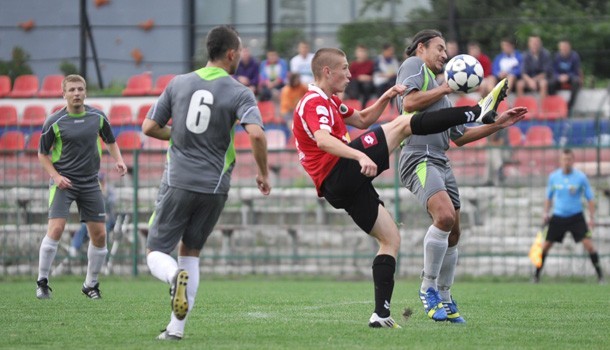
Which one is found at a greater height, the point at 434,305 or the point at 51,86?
the point at 51,86

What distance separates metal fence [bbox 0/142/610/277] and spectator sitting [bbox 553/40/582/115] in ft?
12.5

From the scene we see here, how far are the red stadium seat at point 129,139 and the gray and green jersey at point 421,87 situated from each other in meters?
11.2

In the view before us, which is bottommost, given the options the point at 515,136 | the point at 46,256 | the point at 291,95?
the point at 46,256

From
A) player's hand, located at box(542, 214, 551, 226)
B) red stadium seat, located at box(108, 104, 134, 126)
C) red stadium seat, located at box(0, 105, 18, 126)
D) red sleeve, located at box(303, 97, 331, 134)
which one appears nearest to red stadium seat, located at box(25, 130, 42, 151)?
red stadium seat, located at box(0, 105, 18, 126)

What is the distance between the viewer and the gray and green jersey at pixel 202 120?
7.33 m

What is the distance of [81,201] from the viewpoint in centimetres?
1170

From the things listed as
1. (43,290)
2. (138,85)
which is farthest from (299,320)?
(138,85)

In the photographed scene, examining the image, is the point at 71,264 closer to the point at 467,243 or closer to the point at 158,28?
the point at 467,243

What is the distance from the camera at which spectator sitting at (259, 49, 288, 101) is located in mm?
21906

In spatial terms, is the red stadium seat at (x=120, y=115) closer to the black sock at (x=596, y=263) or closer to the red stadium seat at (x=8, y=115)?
the red stadium seat at (x=8, y=115)

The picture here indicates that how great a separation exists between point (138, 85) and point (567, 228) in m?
11.1

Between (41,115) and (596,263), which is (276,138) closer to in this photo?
(41,115)

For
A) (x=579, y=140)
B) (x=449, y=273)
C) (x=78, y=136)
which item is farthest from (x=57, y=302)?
(x=579, y=140)

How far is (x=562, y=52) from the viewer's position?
20984 mm
